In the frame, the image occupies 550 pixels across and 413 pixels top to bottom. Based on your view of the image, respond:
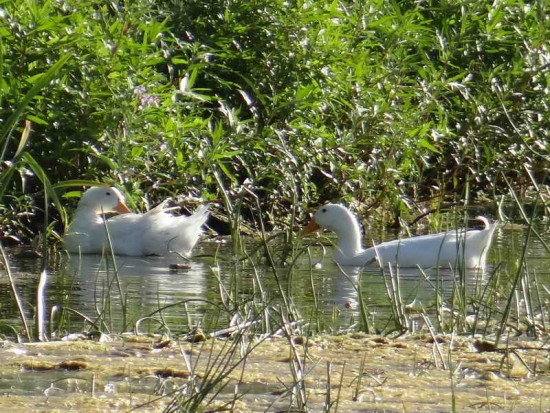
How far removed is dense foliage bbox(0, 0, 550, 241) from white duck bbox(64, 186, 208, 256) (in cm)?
26

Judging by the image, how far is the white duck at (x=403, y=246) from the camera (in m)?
9.52

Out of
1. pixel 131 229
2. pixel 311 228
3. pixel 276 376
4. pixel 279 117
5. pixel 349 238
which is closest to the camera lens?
pixel 276 376

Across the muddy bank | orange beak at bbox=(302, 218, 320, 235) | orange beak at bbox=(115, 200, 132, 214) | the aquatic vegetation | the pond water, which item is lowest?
the muddy bank

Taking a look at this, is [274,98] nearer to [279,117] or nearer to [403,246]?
[279,117]

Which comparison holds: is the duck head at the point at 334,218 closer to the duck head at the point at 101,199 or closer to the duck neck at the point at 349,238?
the duck neck at the point at 349,238

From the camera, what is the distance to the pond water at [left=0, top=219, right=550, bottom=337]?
20.2 feet

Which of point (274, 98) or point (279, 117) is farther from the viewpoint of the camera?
point (279, 117)

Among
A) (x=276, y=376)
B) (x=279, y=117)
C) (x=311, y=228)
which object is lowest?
(x=276, y=376)

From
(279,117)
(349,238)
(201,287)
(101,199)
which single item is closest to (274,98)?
(279,117)

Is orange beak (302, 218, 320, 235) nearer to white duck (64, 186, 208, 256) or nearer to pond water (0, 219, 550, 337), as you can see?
pond water (0, 219, 550, 337)

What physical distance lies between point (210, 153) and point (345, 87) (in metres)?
1.86

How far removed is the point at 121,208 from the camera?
10.6 metres

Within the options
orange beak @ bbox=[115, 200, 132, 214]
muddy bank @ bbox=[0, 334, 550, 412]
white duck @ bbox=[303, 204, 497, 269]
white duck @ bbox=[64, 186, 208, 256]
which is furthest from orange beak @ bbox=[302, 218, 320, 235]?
muddy bank @ bbox=[0, 334, 550, 412]

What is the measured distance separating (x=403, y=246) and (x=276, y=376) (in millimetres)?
5560
